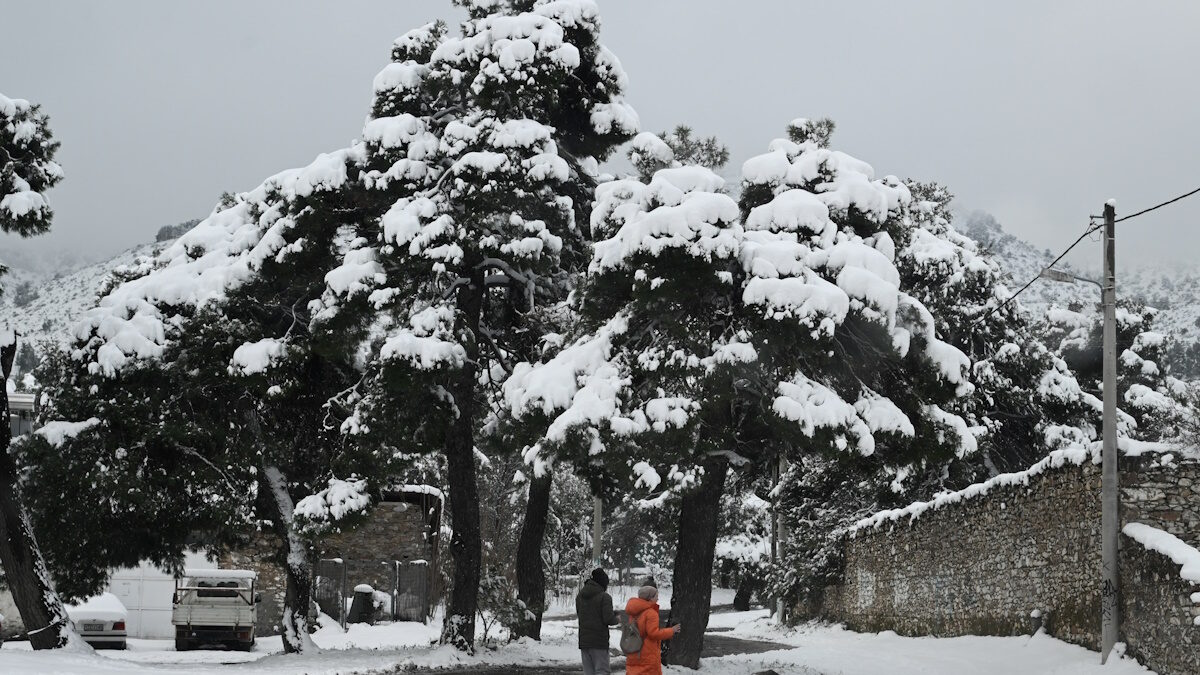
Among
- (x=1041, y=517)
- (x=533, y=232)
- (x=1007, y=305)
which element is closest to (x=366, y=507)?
(x=533, y=232)

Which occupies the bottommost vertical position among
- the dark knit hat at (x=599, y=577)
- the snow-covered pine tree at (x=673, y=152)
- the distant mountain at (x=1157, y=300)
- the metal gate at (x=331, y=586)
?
the metal gate at (x=331, y=586)

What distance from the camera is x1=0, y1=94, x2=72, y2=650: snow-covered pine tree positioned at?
17.8 metres

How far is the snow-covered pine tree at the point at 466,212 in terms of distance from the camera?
18500 mm

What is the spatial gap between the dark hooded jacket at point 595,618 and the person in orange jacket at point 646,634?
65cm

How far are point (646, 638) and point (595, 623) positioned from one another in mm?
868

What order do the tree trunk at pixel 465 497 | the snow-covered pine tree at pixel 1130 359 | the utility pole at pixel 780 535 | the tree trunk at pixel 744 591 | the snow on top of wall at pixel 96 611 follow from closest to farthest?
the tree trunk at pixel 465 497 < the snow on top of wall at pixel 96 611 < the utility pole at pixel 780 535 < the snow-covered pine tree at pixel 1130 359 < the tree trunk at pixel 744 591

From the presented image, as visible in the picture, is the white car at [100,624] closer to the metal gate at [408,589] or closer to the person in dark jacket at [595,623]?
the metal gate at [408,589]

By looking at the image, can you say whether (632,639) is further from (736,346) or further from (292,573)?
(292,573)

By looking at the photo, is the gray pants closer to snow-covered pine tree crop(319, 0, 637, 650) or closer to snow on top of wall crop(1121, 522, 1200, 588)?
snow on top of wall crop(1121, 522, 1200, 588)

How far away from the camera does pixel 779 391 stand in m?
15.0

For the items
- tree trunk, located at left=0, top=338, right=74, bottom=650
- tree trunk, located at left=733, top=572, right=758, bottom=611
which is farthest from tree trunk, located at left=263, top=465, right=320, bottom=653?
tree trunk, located at left=733, top=572, right=758, bottom=611

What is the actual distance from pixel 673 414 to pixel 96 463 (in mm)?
10898

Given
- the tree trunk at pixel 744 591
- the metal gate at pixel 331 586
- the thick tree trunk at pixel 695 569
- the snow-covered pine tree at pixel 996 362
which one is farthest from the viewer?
the tree trunk at pixel 744 591

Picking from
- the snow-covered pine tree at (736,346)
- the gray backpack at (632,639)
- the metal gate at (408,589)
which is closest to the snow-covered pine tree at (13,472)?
the snow-covered pine tree at (736,346)
